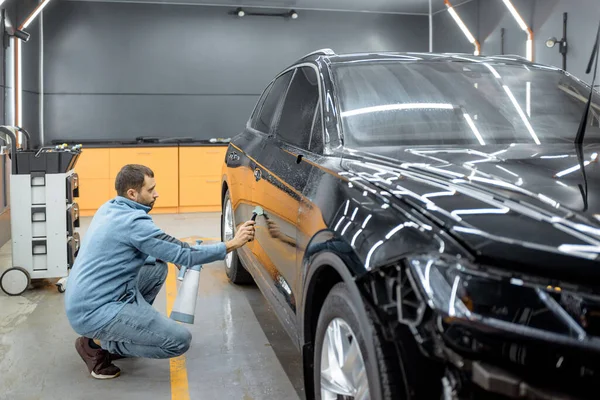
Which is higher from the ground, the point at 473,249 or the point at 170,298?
the point at 473,249

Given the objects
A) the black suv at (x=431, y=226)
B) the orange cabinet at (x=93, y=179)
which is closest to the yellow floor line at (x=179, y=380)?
the black suv at (x=431, y=226)

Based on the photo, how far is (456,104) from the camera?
2887mm

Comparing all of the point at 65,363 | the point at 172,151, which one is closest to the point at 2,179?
the point at 172,151

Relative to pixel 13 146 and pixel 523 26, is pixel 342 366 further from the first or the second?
pixel 523 26

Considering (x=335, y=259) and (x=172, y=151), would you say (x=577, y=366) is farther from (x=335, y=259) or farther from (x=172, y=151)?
(x=172, y=151)

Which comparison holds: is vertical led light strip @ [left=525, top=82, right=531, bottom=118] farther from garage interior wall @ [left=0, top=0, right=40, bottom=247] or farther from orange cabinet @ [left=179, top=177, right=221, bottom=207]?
orange cabinet @ [left=179, top=177, right=221, bottom=207]

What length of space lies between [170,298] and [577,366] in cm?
390

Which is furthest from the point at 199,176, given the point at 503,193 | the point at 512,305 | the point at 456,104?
the point at 512,305

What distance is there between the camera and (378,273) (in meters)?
1.71

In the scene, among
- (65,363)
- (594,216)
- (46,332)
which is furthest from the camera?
(46,332)

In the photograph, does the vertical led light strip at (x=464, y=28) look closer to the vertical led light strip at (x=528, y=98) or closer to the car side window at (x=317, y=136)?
the vertical led light strip at (x=528, y=98)

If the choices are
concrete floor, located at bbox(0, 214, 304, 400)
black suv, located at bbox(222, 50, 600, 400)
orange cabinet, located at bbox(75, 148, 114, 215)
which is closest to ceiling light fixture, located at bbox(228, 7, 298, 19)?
orange cabinet, located at bbox(75, 148, 114, 215)

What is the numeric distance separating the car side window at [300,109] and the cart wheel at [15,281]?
2.56 metres

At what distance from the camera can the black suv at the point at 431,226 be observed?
1.33 metres
